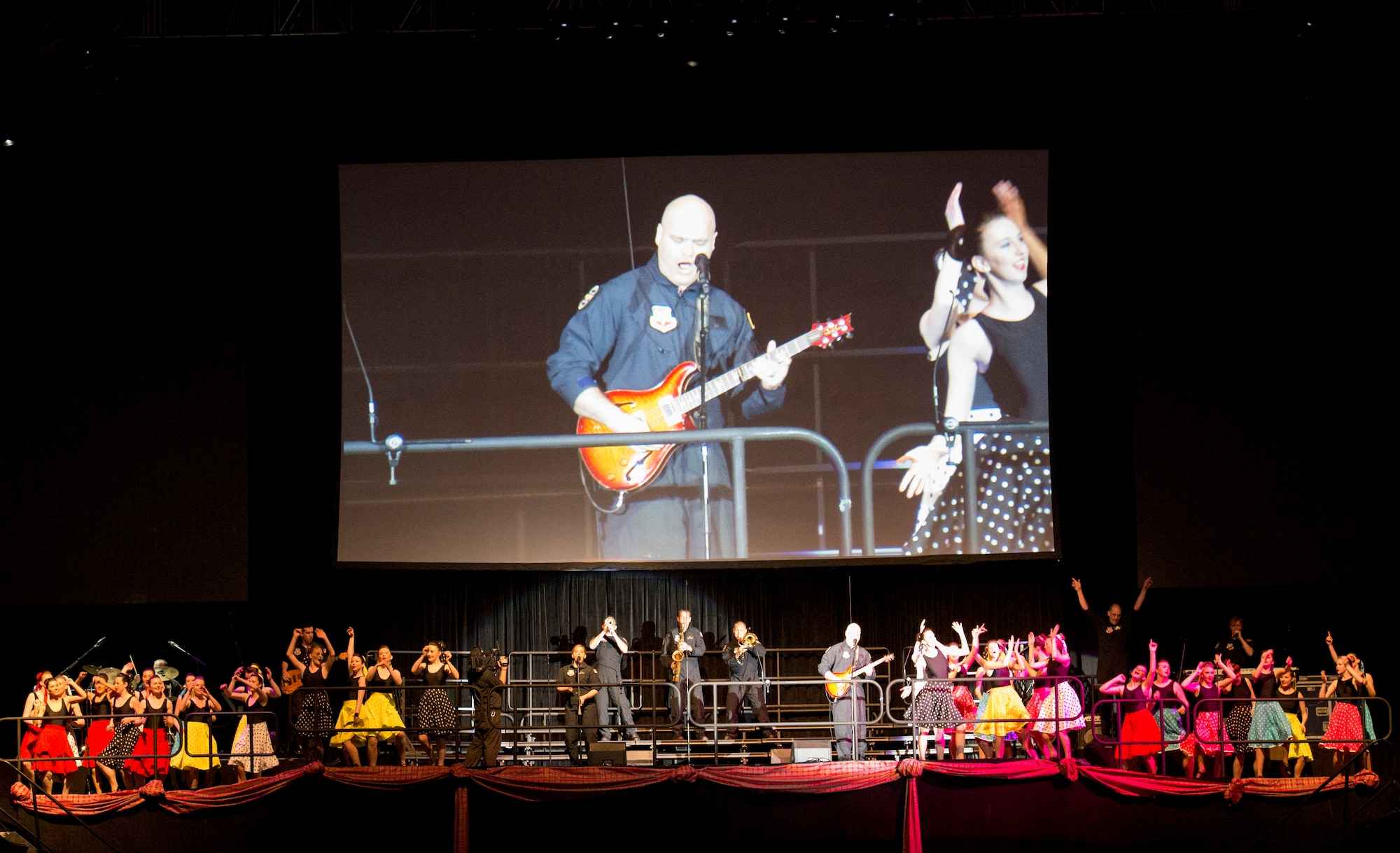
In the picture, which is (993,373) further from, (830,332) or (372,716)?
→ (372,716)

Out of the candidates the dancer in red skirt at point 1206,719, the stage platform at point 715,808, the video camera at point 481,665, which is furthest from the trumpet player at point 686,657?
the dancer in red skirt at point 1206,719

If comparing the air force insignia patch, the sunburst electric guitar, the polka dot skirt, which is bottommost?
the polka dot skirt

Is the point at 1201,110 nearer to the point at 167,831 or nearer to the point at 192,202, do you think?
the point at 192,202

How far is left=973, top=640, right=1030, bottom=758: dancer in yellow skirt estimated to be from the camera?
11.9 meters

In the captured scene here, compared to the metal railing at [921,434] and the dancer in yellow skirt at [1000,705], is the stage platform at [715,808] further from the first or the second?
the metal railing at [921,434]

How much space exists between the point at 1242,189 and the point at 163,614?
448 inches

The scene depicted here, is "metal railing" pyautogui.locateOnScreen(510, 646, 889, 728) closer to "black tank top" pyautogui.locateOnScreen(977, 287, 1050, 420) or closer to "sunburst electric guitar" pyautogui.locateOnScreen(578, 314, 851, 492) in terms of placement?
"sunburst electric guitar" pyautogui.locateOnScreen(578, 314, 851, 492)

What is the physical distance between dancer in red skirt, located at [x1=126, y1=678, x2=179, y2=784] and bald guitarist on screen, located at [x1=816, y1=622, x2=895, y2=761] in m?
5.39

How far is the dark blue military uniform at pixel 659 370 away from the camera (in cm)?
1416

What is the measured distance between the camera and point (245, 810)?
11359 mm

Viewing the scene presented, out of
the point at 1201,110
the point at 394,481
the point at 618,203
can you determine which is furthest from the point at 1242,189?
the point at 394,481

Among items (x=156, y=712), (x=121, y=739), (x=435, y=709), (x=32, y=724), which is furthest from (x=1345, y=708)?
(x=32, y=724)

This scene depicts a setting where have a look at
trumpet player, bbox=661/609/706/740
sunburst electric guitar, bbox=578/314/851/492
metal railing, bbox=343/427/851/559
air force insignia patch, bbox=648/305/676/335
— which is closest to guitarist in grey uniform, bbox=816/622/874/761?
trumpet player, bbox=661/609/706/740

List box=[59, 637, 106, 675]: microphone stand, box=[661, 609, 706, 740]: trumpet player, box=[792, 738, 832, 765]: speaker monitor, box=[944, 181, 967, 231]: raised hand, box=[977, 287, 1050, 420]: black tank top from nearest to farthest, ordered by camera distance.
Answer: box=[792, 738, 832, 765]: speaker monitor < box=[661, 609, 706, 740]: trumpet player < box=[59, 637, 106, 675]: microphone stand < box=[977, 287, 1050, 420]: black tank top < box=[944, 181, 967, 231]: raised hand
